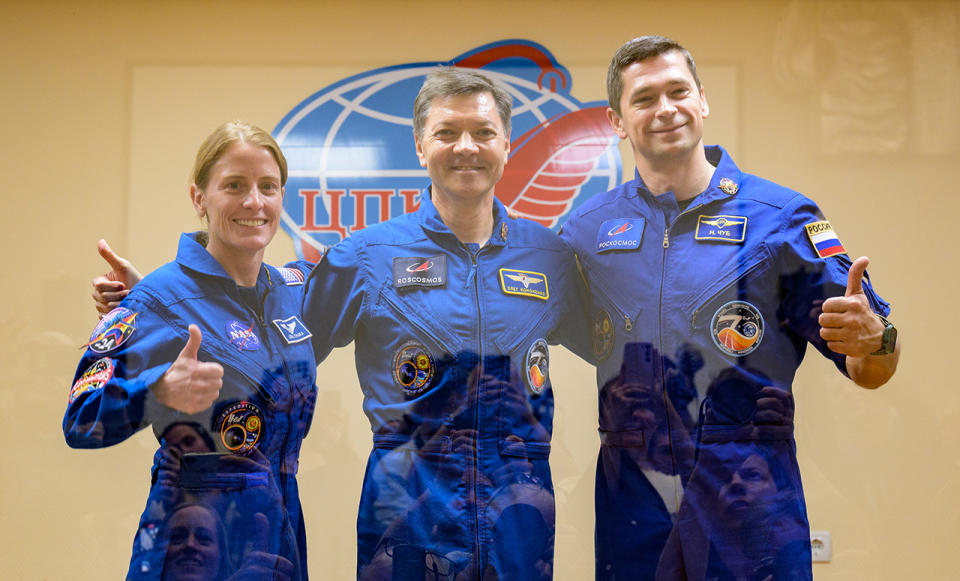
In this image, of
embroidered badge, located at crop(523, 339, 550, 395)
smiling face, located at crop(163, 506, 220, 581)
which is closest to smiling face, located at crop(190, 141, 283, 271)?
A: smiling face, located at crop(163, 506, 220, 581)

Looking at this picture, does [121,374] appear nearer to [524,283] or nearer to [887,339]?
[524,283]

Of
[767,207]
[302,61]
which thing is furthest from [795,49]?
[302,61]

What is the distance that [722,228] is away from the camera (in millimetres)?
2314

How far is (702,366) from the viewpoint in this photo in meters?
2.29

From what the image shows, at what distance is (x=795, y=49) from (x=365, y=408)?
70.4 inches

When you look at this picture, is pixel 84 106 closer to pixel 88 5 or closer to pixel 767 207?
pixel 88 5

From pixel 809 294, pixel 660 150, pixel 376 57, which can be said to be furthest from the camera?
pixel 376 57

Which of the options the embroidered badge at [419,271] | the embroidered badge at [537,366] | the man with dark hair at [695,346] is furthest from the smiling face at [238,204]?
the man with dark hair at [695,346]

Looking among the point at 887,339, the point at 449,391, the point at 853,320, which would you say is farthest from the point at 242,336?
the point at 887,339

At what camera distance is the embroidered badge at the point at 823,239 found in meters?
2.27

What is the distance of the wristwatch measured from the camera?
7.02ft

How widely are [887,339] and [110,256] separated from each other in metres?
2.21

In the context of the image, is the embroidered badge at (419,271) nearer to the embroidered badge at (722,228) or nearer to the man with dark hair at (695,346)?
the man with dark hair at (695,346)

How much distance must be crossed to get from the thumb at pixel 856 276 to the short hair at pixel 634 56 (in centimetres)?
73
